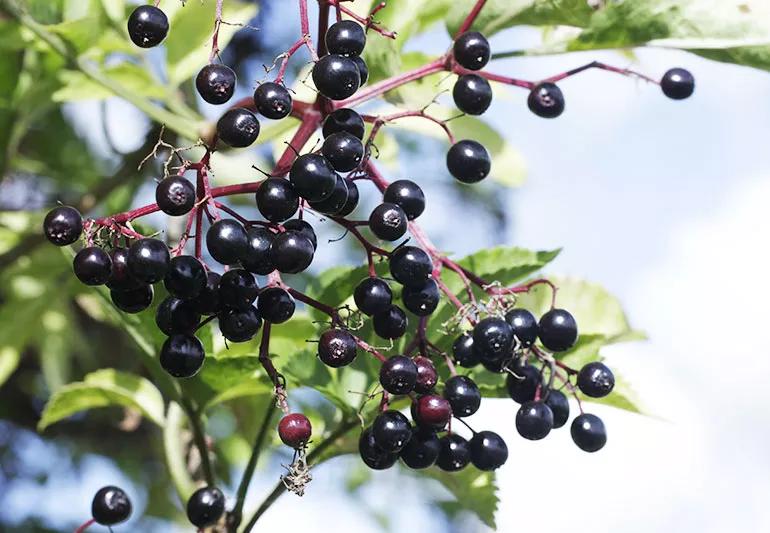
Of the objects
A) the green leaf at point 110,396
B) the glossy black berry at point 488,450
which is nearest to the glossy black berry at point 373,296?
the glossy black berry at point 488,450

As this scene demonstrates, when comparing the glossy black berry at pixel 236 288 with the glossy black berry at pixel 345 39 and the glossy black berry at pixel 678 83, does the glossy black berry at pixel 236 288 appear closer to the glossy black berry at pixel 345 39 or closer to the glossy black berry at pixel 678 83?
the glossy black berry at pixel 345 39

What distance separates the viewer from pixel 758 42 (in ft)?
4.63

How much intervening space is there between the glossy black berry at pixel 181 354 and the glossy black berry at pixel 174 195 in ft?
Result: 0.47

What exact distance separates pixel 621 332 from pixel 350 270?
0.40 metres

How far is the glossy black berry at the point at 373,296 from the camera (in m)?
1.17

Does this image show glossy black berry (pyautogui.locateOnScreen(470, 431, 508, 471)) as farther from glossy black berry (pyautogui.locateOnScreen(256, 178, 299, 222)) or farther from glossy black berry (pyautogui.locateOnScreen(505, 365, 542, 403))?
glossy black berry (pyautogui.locateOnScreen(256, 178, 299, 222))

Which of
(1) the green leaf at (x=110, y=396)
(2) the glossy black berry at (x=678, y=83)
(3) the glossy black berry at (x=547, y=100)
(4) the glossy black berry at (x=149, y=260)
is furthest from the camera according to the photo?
(1) the green leaf at (x=110, y=396)

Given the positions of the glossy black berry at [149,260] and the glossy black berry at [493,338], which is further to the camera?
the glossy black berry at [493,338]

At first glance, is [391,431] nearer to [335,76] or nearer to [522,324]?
[522,324]

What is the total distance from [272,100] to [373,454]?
41cm

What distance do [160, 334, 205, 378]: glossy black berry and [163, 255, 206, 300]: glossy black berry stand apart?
8cm

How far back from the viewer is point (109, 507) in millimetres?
1479

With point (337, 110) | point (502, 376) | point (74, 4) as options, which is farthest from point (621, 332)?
point (74, 4)

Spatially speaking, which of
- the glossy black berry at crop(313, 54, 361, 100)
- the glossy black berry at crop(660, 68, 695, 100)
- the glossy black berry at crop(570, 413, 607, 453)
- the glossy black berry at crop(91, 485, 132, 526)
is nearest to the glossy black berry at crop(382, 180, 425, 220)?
the glossy black berry at crop(313, 54, 361, 100)
